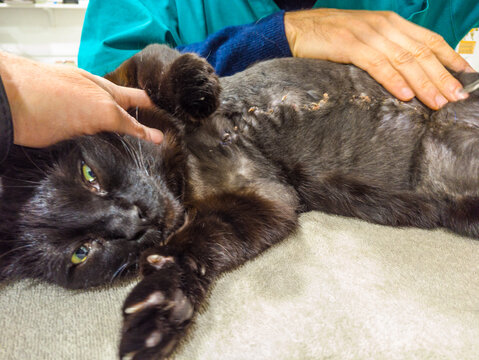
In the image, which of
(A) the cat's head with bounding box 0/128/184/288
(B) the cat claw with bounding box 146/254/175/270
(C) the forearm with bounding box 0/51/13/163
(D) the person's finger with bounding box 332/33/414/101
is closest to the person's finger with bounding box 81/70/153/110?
(A) the cat's head with bounding box 0/128/184/288

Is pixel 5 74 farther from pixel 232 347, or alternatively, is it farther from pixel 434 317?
pixel 434 317

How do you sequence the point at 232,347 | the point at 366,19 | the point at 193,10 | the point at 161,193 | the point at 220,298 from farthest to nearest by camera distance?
1. the point at 193,10
2. the point at 366,19
3. the point at 161,193
4. the point at 220,298
5. the point at 232,347

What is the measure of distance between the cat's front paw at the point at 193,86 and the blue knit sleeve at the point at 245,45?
37cm

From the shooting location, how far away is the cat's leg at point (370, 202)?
103 cm

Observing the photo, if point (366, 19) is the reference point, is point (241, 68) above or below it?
below

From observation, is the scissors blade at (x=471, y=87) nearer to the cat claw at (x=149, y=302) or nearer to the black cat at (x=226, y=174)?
the black cat at (x=226, y=174)

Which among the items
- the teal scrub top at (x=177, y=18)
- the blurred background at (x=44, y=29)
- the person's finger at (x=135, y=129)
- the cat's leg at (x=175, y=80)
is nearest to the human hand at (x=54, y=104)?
the person's finger at (x=135, y=129)

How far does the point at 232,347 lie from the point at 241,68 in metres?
1.11

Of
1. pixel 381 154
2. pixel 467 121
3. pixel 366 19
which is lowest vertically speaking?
pixel 381 154

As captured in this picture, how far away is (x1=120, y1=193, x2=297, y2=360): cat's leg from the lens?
2.29ft

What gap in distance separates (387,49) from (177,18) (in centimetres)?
100

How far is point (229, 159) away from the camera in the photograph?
1100 millimetres

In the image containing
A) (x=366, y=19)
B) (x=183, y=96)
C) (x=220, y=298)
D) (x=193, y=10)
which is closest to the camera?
(x=220, y=298)

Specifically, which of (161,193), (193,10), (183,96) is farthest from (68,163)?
(193,10)
